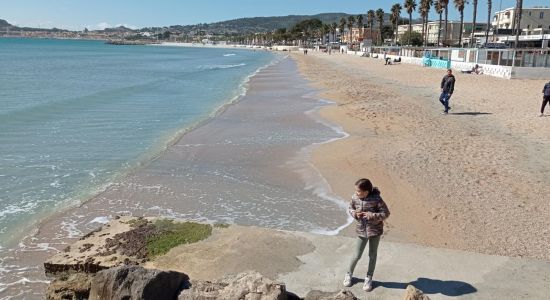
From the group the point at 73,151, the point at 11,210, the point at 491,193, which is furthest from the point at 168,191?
the point at 491,193

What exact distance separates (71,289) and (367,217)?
3.36 m

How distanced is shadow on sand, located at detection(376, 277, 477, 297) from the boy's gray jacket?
62 centimetres

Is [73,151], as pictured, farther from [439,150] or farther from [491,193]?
[491,193]

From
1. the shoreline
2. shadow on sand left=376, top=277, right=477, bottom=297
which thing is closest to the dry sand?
the shoreline

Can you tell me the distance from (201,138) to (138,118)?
245 inches

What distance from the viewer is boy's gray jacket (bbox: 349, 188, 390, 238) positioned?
5.24 m

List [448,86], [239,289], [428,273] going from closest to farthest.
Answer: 1. [239,289]
2. [428,273]
3. [448,86]

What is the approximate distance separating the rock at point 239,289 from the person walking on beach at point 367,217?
110 centimetres

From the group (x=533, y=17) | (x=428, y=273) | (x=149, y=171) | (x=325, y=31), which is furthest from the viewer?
(x=325, y=31)

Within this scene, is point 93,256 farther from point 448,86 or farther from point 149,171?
point 448,86

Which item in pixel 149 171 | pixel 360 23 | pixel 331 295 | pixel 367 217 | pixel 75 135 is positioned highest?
pixel 360 23

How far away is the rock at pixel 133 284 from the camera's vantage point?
475 cm

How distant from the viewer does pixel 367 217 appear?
524 centimetres

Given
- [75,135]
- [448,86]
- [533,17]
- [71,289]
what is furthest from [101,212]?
[533,17]
